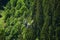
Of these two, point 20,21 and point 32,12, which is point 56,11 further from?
point 20,21

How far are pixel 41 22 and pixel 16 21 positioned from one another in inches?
176

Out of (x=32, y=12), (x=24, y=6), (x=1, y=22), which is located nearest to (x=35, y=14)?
(x=32, y=12)

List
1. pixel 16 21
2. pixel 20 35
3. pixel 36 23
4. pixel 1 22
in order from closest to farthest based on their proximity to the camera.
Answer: pixel 36 23 < pixel 20 35 < pixel 16 21 < pixel 1 22

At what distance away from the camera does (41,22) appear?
2517cm

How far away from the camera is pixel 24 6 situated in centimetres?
2980

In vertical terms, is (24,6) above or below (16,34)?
above

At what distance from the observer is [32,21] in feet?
86.3

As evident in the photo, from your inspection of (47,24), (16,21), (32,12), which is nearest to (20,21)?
(16,21)

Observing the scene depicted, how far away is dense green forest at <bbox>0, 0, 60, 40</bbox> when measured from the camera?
24.0m

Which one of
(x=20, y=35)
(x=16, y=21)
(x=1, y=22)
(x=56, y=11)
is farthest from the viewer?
(x=1, y=22)

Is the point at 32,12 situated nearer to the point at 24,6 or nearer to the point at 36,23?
the point at 36,23

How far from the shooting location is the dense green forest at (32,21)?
2402cm

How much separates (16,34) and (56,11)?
5.43m

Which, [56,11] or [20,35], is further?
[20,35]
